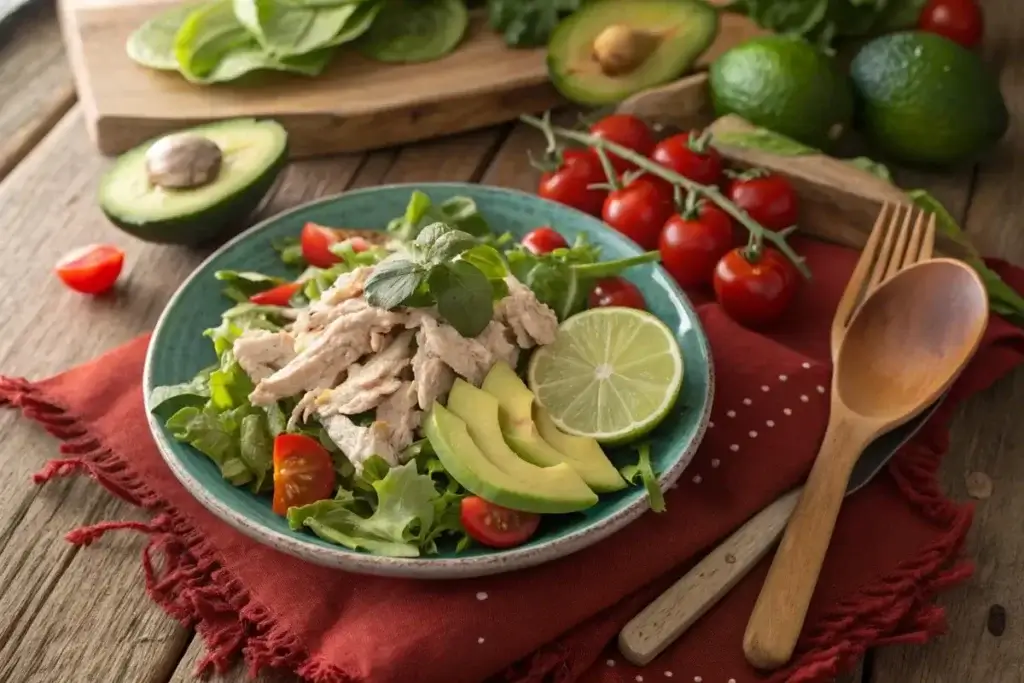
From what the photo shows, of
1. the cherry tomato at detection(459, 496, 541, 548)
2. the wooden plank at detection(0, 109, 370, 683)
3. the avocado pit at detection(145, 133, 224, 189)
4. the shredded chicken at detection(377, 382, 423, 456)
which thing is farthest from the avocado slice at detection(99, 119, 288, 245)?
the cherry tomato at detection(459, 496, 541, 548)

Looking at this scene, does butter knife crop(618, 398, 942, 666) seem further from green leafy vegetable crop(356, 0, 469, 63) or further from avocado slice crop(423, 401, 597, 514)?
green leafy vegetable crop(356, 0, 469, 63)

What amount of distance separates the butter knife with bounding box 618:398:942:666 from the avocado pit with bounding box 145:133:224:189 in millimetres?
1284

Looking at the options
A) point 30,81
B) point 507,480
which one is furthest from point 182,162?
point 507,480

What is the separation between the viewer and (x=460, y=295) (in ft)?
5.34

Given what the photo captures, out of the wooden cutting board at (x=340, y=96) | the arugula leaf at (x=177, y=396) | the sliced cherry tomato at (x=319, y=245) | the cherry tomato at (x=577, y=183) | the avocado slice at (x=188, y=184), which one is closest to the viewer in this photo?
the arugula leaf at (x=177, y=396)

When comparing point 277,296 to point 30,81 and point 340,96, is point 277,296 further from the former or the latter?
point 30,81

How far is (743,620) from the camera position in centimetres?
154

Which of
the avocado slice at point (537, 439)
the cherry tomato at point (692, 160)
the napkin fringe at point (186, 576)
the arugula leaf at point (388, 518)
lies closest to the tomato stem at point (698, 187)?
the cherry tomato at point (692, 160)

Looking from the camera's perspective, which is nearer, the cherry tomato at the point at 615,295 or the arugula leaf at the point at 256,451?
the arugula leaf at the point at 256,451

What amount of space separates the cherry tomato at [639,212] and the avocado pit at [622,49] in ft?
1.50

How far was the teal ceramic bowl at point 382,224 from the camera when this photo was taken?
146 cm

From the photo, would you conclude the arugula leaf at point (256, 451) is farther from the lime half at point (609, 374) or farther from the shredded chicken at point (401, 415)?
the lime half at point (609, 374)

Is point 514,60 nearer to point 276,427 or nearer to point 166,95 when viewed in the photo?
point 166,95

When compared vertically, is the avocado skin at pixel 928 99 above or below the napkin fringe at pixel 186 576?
above
